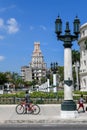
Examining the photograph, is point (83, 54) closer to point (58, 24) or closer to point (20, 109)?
point (20, 109)

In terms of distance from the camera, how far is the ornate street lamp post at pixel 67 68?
76.8ft

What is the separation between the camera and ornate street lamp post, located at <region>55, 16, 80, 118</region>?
23.4m

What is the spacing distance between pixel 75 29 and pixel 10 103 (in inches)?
723

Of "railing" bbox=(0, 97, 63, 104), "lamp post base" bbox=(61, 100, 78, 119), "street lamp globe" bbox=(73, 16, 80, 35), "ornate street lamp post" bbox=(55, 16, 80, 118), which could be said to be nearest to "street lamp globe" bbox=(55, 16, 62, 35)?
"ornate street lamp post" bbox=(55, 16, 80, 118)

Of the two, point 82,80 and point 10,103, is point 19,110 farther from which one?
point 82,80

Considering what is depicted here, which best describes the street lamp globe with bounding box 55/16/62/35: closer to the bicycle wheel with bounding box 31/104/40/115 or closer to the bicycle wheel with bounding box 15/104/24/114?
the bicycle wheel with bounding box 31/104/40/115

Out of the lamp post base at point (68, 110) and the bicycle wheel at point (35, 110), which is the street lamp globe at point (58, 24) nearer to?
the lamp post base at point (68, 110)

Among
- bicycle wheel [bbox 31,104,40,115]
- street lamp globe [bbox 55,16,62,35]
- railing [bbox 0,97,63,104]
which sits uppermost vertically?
street lamp globe [bbox 55,16,62,35]

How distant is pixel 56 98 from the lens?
141 ft

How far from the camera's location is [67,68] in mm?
23875

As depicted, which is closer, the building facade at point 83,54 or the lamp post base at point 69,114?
the lamp post base at point 69,114

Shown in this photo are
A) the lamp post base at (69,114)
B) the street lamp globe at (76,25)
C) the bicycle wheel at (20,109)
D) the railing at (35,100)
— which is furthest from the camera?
the railing at (35,100)

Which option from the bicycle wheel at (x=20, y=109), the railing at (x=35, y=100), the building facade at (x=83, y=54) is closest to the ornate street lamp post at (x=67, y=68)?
the bicycle wheel at (x=20, y=109)

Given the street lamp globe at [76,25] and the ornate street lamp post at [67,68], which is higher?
the street lamp globe at [76,25]
